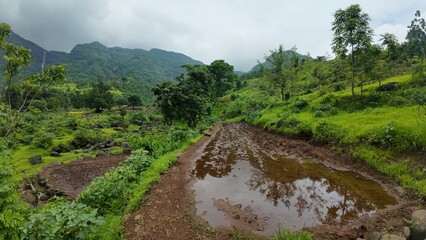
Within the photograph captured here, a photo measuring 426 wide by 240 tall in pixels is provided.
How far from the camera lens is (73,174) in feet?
68.2

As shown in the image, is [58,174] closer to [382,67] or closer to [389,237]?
[389,237]

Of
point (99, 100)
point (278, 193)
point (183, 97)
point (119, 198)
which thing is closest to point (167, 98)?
point (183, 97)

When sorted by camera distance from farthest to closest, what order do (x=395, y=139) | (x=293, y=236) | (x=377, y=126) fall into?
(x=377, y=126) → (x=395, y=139) → (x=293, y=236)

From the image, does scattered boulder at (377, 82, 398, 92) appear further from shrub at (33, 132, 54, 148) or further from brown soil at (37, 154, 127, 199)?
shrub at (33, 132, 54, 148)

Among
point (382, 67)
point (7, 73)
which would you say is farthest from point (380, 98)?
point (7, 73)

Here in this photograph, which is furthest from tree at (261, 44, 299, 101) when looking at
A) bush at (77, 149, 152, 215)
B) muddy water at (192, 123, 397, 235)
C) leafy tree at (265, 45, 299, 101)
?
bush at (77, 149, 152, 215)

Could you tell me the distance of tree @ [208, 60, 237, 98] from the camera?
2798 inches

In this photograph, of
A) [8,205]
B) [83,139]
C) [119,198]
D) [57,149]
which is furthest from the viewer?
[83,139]

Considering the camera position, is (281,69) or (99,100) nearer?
(281,69)

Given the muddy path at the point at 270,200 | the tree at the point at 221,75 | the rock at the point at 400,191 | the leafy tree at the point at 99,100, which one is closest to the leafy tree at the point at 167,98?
the muddy path at the point at 270,200

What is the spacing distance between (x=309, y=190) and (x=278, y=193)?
157 cm

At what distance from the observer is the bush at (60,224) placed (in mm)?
6070

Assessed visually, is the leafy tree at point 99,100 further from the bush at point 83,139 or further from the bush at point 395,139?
the bush at point 395,139

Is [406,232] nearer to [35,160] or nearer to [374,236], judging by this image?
[374,236]
